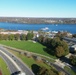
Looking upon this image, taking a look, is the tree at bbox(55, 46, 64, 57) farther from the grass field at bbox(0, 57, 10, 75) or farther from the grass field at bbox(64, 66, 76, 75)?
the grass field at bbox(0, 57, 10, 75)

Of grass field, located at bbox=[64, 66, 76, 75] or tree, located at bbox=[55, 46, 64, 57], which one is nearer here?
grass field, located at bbox=[64, 66, 76, 75]

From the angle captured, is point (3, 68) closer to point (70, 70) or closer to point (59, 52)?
point (70, 70)

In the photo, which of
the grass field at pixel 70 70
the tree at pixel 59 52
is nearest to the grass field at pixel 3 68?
the grass field at pixel 70 70

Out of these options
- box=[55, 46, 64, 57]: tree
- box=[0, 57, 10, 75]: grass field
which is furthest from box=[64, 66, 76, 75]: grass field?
box=[0, 57, 10, 75]: grass field

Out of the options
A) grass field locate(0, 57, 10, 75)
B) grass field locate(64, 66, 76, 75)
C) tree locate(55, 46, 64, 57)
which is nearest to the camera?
grass field locate(0, 57, 10, 75)

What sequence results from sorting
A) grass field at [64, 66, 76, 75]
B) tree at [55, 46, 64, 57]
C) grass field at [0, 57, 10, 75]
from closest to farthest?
grass field at [0, 57, 10, 75] → grass field at [64, 66, 76, 75] → tree at [55, 46, 64, 57]

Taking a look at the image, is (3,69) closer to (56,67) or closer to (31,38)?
(56,67)

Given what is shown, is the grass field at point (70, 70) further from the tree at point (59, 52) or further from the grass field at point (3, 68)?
the grass field at point (3, 68)

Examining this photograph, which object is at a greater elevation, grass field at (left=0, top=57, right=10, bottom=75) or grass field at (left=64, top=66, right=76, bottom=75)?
grass field at (left=0, top=57, right=10, bottom=75)

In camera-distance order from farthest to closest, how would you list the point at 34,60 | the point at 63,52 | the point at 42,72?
the point at 63,52
the point at 34,60
the point at 42,72

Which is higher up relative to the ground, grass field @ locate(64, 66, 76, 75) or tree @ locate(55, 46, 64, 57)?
tree @ locate(55, 46, 64, 57)

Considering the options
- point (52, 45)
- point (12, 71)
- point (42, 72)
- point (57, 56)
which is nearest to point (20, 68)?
point (12, 71)
